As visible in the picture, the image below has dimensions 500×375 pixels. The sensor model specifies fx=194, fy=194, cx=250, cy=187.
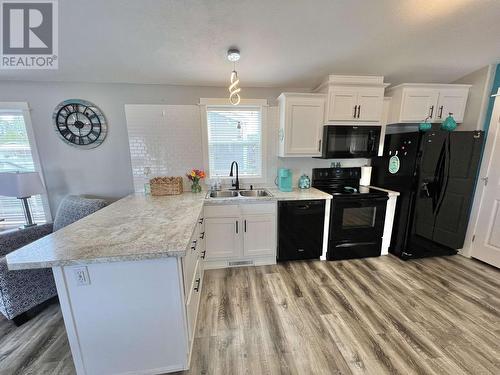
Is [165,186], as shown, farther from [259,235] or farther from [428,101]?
[428,101]

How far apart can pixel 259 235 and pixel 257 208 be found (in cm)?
36

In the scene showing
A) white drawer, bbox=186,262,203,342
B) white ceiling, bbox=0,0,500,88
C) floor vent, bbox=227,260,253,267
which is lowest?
floor vent, bbox=227,260,253,267

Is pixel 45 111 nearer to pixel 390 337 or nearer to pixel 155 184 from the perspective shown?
pixel 155 184

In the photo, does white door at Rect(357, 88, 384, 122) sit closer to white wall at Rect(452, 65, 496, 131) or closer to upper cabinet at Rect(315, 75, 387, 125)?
upper cabinet at Rect(315, 75, 387, 125)

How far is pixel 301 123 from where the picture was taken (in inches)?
101

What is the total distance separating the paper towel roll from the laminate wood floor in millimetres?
1331

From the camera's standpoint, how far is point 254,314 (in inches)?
70.6

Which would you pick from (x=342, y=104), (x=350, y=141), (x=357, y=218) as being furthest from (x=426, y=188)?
(x=342, y=104)

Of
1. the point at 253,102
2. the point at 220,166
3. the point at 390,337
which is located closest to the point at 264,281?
the point at 390,337

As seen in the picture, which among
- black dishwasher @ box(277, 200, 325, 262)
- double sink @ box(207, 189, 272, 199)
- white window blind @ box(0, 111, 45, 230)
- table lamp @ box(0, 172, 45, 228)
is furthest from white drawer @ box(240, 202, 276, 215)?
white window blind @ box(0, 111, 45, 230)

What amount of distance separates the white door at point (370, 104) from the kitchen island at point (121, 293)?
2.57m

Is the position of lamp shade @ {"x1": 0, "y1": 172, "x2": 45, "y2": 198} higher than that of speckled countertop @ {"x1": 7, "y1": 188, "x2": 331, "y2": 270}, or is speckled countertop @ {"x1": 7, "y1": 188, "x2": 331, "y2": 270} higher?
lamp shade @ {"x1": 0, "y1": 172, "x2": 45, "y2": 198}

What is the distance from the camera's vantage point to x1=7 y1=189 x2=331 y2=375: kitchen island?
108cm

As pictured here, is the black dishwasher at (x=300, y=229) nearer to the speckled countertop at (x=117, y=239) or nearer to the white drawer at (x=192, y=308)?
the speckled countertop at (x=117, y=239)
